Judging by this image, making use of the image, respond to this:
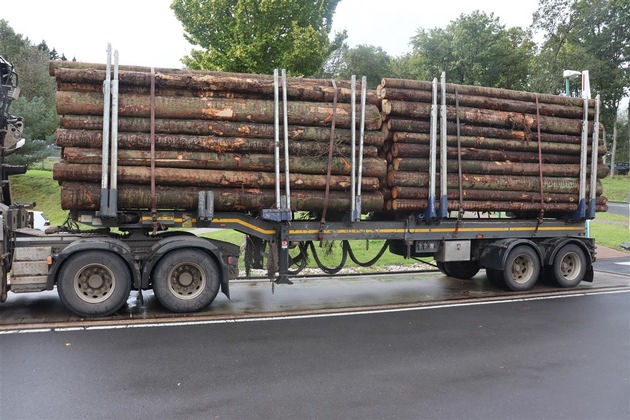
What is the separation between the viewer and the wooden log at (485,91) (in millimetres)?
10031

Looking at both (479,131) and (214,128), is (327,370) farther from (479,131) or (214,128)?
(479,131)

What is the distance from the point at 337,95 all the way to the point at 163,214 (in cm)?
376

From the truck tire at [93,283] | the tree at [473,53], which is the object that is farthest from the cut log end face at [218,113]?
the tree at [473,53]

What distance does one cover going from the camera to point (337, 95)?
946 cm

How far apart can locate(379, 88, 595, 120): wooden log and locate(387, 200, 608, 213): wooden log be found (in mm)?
1972

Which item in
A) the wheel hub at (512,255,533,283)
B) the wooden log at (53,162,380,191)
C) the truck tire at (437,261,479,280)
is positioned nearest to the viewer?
the wooden log at (53,162,380,191)

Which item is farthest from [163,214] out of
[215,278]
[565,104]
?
[565,104]

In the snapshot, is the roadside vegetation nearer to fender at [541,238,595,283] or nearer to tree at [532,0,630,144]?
fender at [541,238,595,283]

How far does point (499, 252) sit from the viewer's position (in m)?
10.7

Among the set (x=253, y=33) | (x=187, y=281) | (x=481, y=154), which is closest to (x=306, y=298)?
(x=187, y=281)

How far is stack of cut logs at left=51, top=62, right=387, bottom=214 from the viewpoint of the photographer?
27.1 feet

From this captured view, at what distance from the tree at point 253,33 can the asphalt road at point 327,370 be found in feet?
34.1

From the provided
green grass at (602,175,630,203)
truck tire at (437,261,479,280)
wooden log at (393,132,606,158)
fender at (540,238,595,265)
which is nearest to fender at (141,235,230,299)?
wooden log at (393,132,606,158)

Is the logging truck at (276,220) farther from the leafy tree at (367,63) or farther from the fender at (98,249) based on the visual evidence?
the leafy tree at (367,63)
